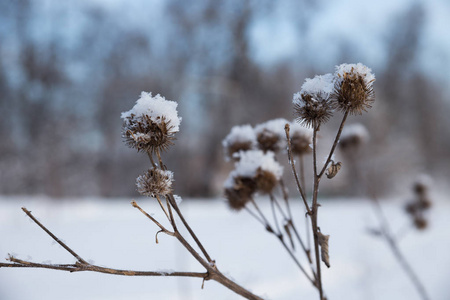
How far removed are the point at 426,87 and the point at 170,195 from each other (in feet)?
60.7

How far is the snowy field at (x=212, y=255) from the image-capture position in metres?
4.12

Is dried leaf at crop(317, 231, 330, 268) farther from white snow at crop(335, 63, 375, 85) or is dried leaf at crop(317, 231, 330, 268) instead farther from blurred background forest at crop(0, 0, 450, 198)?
blurred background forest at crop(0, 0, 450, 198)

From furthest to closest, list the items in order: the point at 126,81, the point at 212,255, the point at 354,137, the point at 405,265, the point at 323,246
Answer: the point at 126,81
the point at 212,255
the point at 354,137
the point at 405,265
the point at 323,246

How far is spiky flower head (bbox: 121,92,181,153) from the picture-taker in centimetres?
58

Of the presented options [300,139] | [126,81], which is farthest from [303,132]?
[126,81]

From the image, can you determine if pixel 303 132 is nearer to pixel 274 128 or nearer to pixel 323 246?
pixel 274 128

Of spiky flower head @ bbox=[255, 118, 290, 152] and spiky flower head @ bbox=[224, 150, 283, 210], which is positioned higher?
spiky flower head @ bbox=[255, 118, 290, 152]

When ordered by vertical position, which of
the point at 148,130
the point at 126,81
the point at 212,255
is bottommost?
the point at 148,130

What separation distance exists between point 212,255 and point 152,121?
15.5 ft

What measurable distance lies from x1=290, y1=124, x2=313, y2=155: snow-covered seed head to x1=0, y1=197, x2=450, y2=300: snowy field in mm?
1652

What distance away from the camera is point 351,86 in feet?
1.88

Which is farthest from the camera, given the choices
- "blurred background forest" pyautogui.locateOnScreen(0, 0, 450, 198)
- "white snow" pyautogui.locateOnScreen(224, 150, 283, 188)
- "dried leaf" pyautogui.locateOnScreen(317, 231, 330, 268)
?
"blurred background forest" pyautogui.locateOnScreen(0, 0, 450, 198)

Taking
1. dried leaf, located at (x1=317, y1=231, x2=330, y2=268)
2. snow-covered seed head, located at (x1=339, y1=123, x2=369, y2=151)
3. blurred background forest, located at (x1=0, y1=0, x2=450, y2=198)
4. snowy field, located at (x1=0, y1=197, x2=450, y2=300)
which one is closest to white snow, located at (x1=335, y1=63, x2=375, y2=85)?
dried leaf, located at (x1=317, y1=231, x2=330, y2=268)

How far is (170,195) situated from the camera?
563mm
